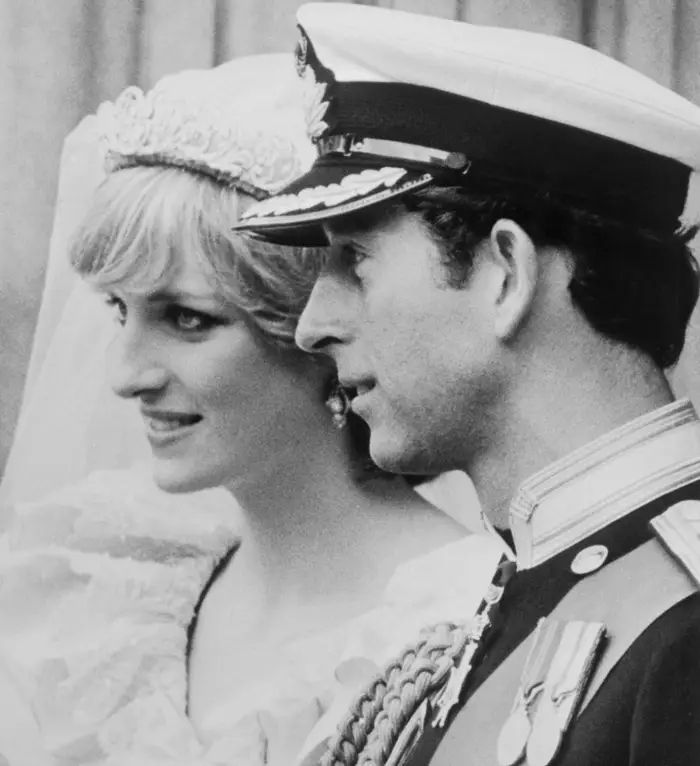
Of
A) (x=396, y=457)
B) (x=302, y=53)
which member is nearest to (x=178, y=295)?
(x=302, y=53)

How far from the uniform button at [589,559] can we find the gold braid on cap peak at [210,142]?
504 mm

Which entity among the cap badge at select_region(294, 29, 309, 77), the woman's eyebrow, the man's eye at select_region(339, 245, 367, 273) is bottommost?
the woman's eyebrow

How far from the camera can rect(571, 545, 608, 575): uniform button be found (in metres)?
0.77

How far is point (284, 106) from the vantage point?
1199 mm

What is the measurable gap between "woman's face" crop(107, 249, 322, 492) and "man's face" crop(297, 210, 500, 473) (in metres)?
0.35

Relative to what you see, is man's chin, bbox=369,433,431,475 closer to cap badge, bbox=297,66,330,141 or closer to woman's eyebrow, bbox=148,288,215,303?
cap badge, bbox=297,66,330,141

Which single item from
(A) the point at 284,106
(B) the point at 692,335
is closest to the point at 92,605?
(A) the point at 284,106

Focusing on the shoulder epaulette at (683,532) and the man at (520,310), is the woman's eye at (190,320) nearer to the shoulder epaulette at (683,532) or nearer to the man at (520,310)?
the man at (520,310)

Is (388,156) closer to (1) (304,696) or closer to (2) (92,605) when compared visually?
(1) (304,696)

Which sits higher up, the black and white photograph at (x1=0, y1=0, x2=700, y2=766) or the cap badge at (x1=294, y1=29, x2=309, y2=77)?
the cap badge at (x1=294, y1=29, x2=309, y2=77)

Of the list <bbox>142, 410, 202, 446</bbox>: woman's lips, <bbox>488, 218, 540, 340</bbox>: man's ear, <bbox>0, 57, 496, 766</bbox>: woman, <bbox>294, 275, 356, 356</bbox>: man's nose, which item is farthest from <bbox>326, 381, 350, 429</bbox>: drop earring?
<bbox>488, 218, 540, 340</bbox>: man's ear

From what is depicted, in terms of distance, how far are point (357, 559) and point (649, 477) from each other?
0.50 metres

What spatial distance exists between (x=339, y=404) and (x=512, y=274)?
1.49 ft

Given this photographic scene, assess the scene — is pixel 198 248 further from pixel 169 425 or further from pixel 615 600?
pixel 615 600
